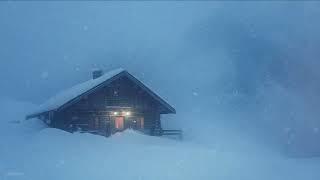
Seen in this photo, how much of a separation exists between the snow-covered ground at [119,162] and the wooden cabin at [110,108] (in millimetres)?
4334

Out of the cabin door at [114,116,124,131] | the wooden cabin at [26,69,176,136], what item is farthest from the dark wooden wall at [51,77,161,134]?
the cabin door at [114,116,124,131]

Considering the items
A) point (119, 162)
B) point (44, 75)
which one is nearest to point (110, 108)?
point (119, 162)

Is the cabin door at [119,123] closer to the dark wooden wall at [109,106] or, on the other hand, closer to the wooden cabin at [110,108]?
the wooden cabin at [110,108]

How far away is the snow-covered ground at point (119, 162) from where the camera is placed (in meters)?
17.6

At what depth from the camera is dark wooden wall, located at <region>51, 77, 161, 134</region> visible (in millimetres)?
30016

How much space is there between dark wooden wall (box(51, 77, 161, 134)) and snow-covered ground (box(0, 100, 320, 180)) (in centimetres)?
439

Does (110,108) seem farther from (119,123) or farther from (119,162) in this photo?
(119,162)

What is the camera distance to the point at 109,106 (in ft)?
102

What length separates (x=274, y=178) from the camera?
19.6m

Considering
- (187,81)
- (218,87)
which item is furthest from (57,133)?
(187,81)

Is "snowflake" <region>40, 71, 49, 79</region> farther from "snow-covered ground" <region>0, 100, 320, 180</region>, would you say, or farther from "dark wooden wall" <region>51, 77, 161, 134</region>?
"snow-covered ground" <region>0, 100, 320, 180</region>

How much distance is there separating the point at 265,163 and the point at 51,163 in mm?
10673

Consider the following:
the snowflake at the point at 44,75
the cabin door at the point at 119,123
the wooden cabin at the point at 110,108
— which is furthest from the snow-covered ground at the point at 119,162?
the snowflake at the point at 44,75

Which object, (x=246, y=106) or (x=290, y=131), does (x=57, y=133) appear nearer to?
(x=290, y=131)
